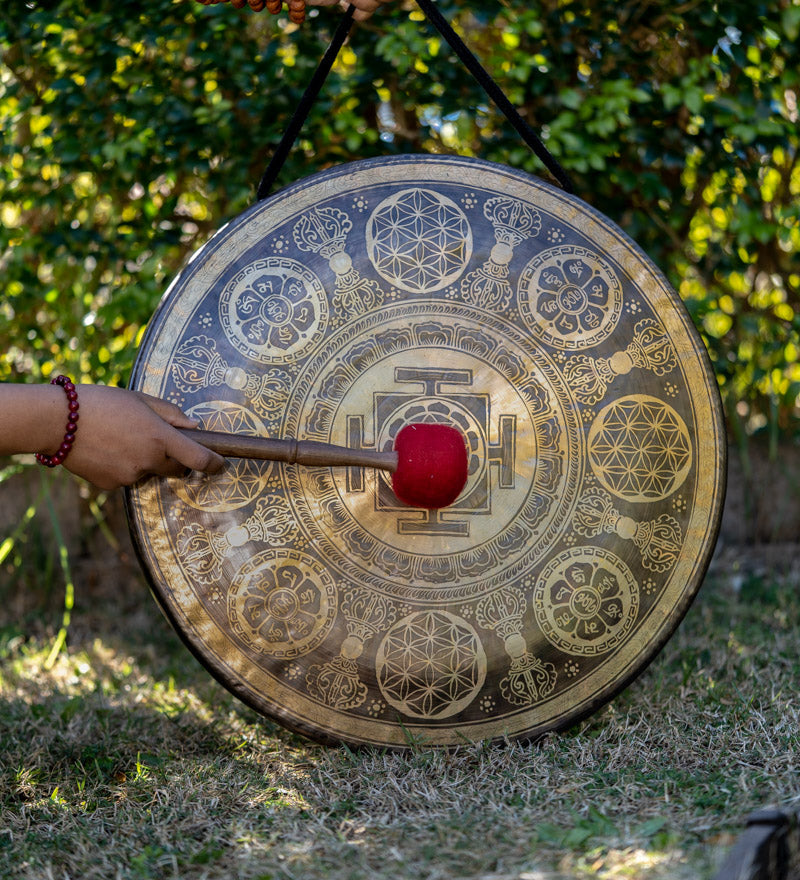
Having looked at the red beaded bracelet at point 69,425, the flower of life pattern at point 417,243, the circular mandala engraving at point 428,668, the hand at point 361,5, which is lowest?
the circular mandala engraving at point 428,668

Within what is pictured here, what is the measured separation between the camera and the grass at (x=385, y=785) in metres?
1.41

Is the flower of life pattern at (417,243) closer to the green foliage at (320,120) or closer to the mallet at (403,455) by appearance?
the mallet at (403,455)

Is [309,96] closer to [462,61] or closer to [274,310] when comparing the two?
[462,61]

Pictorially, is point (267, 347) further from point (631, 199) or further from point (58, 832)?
point (631, 199)

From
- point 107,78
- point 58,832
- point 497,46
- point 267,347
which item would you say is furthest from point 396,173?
point 58,832

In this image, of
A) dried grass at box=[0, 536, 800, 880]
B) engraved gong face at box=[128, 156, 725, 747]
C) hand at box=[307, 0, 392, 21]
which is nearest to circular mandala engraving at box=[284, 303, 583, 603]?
engraved gong face at box=[128, 156, 725, 747]

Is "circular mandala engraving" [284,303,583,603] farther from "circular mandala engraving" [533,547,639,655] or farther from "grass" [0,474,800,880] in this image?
"grass" [0,474,800,880]

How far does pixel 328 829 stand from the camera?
1531mm

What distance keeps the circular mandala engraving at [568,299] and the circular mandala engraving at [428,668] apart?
0.66m

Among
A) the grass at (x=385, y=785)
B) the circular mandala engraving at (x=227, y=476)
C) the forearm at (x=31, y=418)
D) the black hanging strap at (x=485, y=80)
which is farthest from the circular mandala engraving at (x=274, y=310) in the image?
the grass at (x=385, y=785)

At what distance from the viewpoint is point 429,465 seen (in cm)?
177

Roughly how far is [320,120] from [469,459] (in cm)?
138

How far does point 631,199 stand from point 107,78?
1705mm

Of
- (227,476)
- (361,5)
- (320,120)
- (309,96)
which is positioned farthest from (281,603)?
(320,120)
